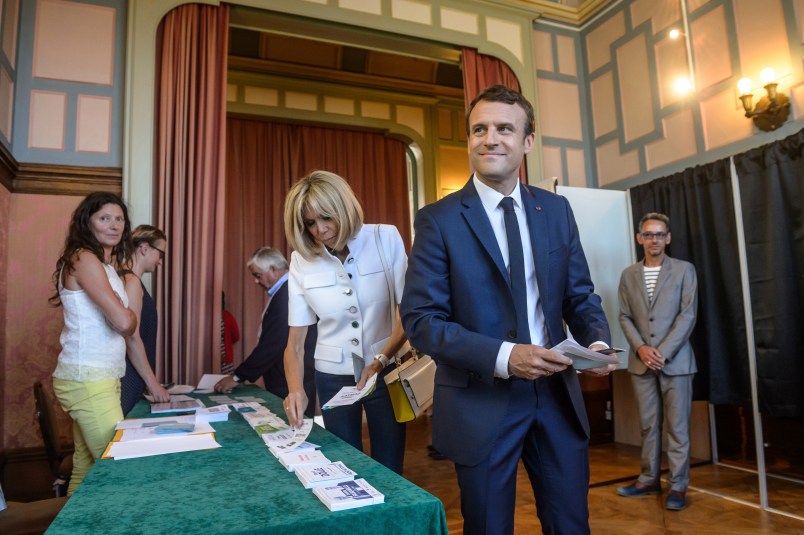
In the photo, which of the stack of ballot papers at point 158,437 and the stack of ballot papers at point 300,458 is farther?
the stack of ballot papers at point 158,437

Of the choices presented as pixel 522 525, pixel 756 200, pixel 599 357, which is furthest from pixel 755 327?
pixel 599 357

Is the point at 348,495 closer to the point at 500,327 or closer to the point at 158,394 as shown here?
the point at 500,327

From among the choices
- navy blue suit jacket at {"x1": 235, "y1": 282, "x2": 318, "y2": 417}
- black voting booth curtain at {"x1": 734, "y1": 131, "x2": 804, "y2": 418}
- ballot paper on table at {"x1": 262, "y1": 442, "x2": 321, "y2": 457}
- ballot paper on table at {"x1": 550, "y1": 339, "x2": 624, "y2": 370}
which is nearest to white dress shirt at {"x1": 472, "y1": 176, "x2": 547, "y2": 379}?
ballot paper on table at {"x1": 550, "y1": 339, "x2": 624, "y2": 370}

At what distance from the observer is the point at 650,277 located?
3.86 meters

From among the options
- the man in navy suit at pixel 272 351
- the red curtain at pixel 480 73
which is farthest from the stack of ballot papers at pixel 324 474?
the red curtain at pixel 480 73

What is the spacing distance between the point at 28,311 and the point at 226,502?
3.42 m

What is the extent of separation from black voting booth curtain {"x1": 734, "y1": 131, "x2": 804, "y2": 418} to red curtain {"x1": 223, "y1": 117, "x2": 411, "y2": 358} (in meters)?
4.36

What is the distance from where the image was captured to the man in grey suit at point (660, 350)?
3553 mm

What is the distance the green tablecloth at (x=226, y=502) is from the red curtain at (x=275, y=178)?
500cm

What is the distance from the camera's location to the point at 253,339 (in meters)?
6.32

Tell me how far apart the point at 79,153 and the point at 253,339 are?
9.58 ft

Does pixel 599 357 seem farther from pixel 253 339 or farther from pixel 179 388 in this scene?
pixel 253 339

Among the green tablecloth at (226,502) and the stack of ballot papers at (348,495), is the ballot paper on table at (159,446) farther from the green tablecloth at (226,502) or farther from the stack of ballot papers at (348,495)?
the stack of ballot papers at (348,495)

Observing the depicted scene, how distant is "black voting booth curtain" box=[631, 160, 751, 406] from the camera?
3.87m
